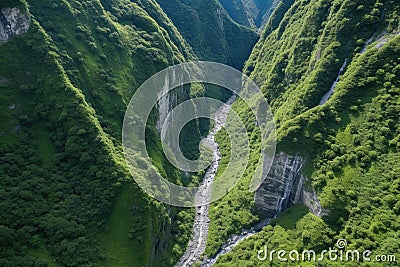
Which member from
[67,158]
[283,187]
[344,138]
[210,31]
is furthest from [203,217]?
[210,31]

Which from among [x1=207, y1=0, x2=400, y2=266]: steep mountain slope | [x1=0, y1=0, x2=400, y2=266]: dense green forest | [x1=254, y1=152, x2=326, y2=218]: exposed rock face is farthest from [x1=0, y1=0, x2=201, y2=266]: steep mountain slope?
[x1=254, y1=152, x2=326, y2=218]: exposed rock face

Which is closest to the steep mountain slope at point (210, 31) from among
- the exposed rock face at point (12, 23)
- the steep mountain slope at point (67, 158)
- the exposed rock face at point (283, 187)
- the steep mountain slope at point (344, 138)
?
the steep mountain slope at point (344, 138)

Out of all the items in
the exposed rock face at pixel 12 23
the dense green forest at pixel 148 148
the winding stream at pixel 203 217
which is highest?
the exposed rock face at pixel 12 23

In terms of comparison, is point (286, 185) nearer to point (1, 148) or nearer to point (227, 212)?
point (227, 212)

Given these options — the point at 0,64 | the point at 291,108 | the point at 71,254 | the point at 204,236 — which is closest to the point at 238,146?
the point at 291,108

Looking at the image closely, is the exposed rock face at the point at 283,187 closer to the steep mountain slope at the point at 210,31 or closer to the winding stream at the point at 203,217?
the winding stream at the point at 203,217
